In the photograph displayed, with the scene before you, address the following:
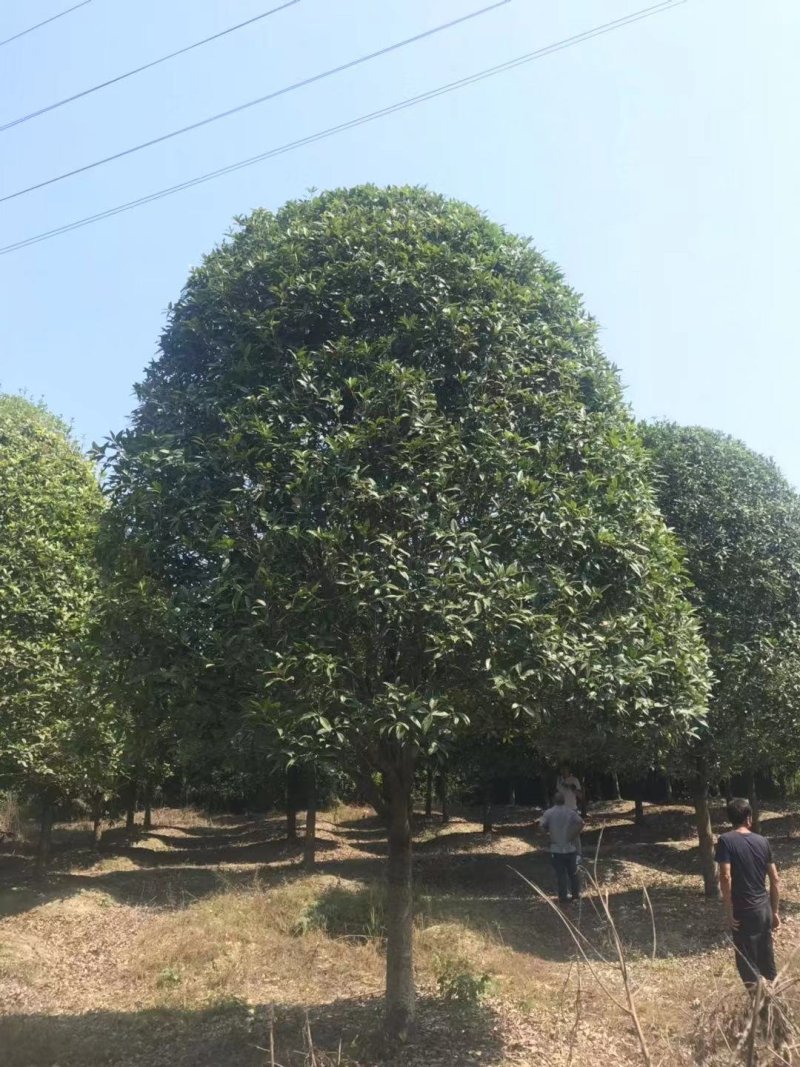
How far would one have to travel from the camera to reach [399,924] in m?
6.89

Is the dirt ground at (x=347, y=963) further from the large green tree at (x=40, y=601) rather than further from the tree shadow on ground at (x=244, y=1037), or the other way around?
the large green tree at (x=40, y=601)

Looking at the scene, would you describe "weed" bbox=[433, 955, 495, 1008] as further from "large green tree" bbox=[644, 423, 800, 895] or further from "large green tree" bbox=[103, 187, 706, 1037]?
"large green tree" bbox=[644, 423, 800, 895]

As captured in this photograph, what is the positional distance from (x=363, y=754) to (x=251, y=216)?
5.14 meters

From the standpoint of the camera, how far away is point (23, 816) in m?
28.7

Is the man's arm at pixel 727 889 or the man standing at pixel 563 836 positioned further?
the man standing at pixel 563 836

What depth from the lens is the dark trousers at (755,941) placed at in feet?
20.7

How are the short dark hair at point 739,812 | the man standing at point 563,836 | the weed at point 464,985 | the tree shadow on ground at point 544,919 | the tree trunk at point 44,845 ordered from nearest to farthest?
the short dark hair at point 739,812, the weed at point 464,985, the tree shadow on ground at point 544,919, the man standing at point 563,836, the tree trunk at point 44,845

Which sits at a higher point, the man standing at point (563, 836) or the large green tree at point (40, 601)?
the large green tree at point (40, 601)

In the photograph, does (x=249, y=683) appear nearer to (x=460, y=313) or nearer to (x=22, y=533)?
(x=460, y=313)

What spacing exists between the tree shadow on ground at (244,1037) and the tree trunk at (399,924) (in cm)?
21

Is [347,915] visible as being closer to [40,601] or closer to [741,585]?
[40,601]

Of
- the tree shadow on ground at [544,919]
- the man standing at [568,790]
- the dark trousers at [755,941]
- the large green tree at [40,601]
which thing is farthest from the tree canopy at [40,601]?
the dark trousers at [755,941]

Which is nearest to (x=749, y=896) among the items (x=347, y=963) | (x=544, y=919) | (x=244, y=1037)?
(x=244, y=1037)

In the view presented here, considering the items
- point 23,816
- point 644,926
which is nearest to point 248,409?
point 644,926
